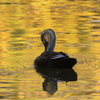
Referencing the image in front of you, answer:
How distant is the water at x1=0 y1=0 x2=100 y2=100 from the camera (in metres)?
8.26

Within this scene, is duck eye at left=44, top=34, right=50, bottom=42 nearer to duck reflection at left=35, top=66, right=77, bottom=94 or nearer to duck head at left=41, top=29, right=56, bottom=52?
duck head at left=41, top=29, right=56, bottom=52

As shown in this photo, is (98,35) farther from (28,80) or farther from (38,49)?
(28,80)

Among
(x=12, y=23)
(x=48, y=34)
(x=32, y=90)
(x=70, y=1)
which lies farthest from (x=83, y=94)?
(x=70, y=1)

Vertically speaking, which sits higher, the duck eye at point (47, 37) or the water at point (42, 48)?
the duck eye at point (47, 37)

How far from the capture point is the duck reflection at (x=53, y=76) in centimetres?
855

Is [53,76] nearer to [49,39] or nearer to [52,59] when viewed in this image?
[52,59]

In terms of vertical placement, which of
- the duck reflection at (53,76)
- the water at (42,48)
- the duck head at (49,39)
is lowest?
the duck reflection at (53,76)

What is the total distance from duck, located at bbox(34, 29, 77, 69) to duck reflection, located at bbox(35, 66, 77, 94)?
0.35 ft

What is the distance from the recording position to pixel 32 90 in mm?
8234

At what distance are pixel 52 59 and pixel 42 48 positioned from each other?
210 centimetres

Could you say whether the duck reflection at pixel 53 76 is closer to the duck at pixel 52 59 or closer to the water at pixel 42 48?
the water at pixel 42 48

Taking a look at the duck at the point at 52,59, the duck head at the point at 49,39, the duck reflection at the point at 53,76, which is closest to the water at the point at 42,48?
the duck reflection at the point at 53,76

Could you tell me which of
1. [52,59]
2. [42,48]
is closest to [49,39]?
[52,59]

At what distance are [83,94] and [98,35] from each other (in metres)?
5.50
